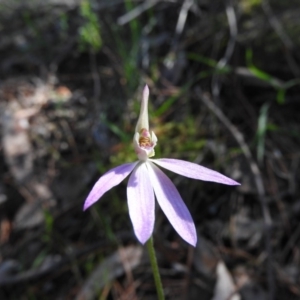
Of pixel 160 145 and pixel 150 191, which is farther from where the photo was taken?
pixel 160 145

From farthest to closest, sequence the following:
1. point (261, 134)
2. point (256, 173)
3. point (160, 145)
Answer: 1. point (160, 145)
2. point (261, 134)
3. point (256, 173)

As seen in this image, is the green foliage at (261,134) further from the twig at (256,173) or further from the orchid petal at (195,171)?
the orchid petal at (195,171)

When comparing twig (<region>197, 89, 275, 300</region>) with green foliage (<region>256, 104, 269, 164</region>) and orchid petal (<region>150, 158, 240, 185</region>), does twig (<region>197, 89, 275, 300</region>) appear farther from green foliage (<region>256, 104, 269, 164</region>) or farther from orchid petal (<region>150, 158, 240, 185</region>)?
orchid petal (<region>150, 158, 240, 185</region>)

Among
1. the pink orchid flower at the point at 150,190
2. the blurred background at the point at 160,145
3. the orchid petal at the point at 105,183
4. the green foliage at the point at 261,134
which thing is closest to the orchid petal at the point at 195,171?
the pink orchid flower at the point at 150,190

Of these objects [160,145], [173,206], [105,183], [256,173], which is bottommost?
[256,173]

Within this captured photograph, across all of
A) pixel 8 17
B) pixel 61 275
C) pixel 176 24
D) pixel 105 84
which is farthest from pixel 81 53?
pixel 61 275

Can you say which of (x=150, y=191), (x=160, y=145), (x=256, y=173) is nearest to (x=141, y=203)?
(x=150, y=191)

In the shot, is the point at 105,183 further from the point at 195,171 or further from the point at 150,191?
the point at 195,171

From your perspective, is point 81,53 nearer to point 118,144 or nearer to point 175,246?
point 118,144
